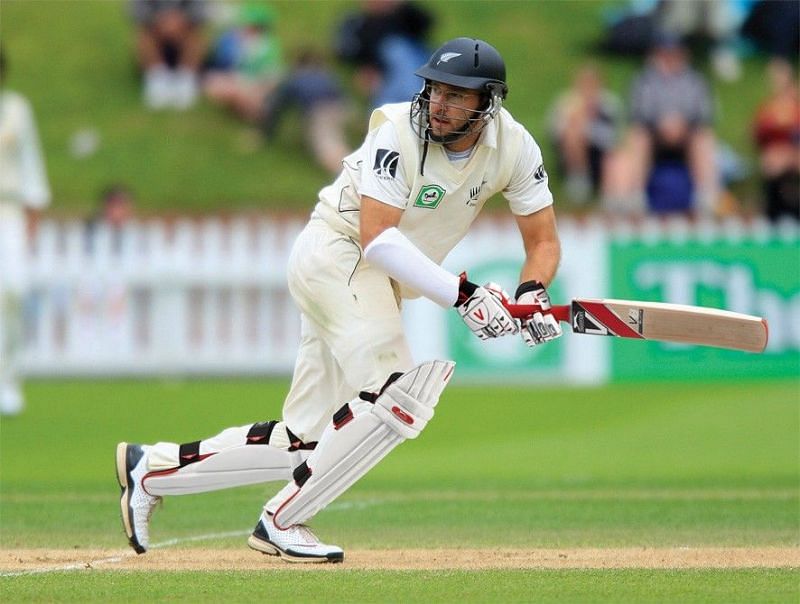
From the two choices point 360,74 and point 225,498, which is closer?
point 225,498

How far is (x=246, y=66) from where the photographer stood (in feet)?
61.1

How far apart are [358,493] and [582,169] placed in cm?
969

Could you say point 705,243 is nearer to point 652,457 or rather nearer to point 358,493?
point 652,457

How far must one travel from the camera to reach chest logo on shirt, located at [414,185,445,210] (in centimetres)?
577

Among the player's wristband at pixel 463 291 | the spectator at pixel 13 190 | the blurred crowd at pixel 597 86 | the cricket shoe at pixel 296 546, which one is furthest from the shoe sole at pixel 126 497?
the blurred crowd at pixel 597 86

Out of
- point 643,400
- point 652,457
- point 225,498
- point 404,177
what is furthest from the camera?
point 643,400

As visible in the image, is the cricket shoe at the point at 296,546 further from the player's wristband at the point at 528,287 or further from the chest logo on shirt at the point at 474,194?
the chest logo on shirt at the point at 474,194

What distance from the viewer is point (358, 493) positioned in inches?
337

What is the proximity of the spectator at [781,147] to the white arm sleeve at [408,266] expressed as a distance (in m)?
10.6

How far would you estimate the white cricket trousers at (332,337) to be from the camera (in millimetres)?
Answer: 5730

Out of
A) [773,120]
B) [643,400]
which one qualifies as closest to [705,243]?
[643,400]

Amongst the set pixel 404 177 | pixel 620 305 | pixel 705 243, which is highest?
pixel 404 177

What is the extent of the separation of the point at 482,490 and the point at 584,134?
909 centimetres

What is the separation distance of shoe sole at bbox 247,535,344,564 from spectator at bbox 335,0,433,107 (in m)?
11.2
